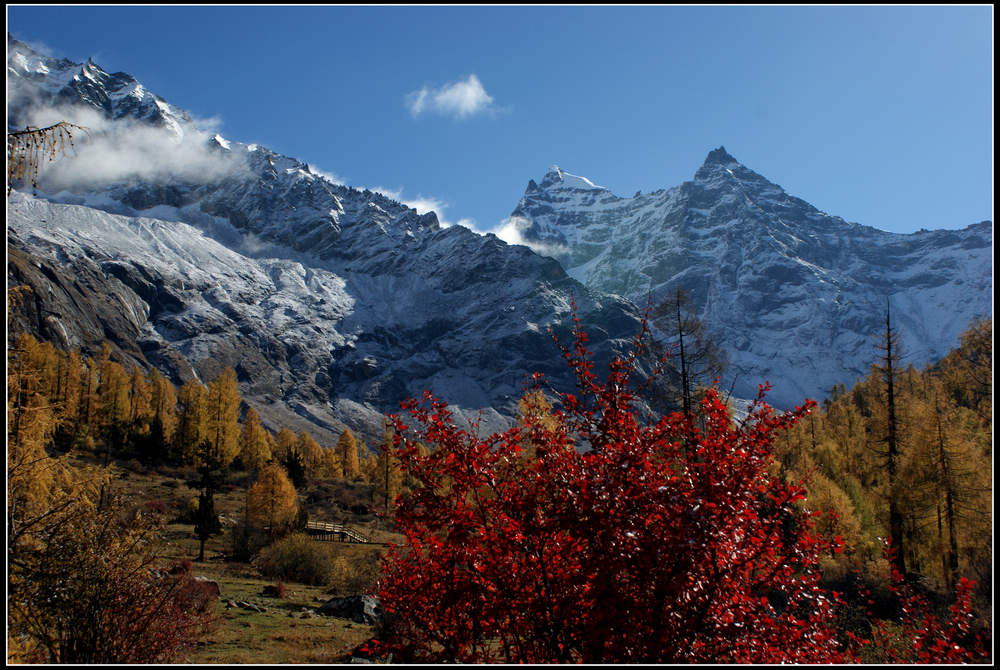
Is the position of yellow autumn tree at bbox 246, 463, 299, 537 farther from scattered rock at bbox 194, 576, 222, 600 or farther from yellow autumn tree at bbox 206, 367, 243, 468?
yellow autumn tree at bbox 206, 367, 243, 468

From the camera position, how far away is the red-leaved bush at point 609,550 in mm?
5145

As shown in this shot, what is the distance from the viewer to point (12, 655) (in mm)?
7156

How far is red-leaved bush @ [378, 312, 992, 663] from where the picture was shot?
16.9 feet

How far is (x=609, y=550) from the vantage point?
16.8 feet

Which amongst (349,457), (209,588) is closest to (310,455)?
(349,457)

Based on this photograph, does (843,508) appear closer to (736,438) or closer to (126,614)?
(736,438)

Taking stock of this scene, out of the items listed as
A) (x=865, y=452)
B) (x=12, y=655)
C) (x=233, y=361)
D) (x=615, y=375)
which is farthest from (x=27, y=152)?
(x=233, y=361)

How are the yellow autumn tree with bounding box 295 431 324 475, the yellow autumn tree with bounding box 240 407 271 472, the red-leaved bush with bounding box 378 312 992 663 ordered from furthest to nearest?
the yellow autumn tree with bounding box 295 431 324 475, the yellow autumn tree with bounding box 240 407 271 472, the red-leaved bush with bounding box 378 312 992 663

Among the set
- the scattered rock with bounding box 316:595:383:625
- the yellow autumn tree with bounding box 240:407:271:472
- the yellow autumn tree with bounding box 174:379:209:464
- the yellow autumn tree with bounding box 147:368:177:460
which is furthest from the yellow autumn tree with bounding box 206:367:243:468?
the scattered rock with bounding box 316:595:383:625

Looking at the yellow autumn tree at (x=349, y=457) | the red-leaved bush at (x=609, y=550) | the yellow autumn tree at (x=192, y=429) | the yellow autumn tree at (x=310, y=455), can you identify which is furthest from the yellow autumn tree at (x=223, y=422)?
the red-leaved bush at (x=609, y=550)

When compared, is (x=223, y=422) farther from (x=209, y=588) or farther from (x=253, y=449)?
(x=209, y=588)

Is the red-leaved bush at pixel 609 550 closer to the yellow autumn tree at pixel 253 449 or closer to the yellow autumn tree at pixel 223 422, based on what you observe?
the yellow autumn tree at pixel 223 422

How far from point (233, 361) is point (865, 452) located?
184m

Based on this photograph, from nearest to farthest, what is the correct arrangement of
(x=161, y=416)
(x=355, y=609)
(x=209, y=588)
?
(x=209, y=588), (x=355, y=609), (x=161, y=416)
